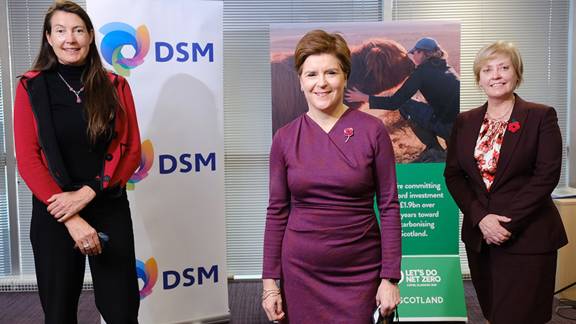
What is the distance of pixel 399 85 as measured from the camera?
322 centimetres

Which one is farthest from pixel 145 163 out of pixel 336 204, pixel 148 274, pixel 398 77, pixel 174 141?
pixel 336 204

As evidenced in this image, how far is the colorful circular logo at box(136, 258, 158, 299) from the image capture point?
10.1 feet

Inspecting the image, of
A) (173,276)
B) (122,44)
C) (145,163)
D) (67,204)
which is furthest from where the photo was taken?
(173,276)

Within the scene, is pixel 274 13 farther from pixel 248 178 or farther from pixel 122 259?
pixel 122 259

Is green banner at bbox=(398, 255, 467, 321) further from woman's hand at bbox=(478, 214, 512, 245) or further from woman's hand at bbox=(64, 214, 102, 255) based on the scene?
woman's hand at bbox=(64, 214, 102, 255)

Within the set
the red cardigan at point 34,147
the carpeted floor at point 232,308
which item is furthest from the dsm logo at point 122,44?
the carpeted floor at point 232,308

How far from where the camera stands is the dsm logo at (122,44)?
2902 mm

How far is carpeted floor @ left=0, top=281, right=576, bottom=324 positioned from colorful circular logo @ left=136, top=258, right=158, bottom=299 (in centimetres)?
61

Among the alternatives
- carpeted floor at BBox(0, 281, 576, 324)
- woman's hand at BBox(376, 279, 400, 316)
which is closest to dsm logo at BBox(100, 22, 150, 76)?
carpeted floor at BBox(0, 281, 576, 324)

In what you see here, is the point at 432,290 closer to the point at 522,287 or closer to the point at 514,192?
the point at 522,287

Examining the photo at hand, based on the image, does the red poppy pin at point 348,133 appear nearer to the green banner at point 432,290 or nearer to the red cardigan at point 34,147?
the red cardigan at point 34,147

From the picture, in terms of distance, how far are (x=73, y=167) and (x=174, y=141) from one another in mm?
1069

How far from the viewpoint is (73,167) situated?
6.68 feet

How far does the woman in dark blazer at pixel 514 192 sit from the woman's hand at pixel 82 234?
5.00 ft
